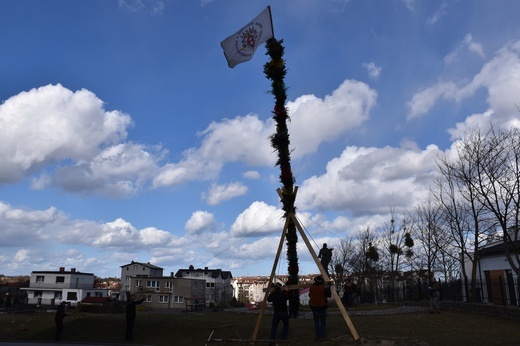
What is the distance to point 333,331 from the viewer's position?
14.4 meters

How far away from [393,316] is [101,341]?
38.5 feet

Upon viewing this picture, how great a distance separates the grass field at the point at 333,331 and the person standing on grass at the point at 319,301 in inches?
14.8

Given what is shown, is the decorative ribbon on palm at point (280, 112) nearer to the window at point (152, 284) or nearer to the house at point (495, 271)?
the house at point (495, 271)

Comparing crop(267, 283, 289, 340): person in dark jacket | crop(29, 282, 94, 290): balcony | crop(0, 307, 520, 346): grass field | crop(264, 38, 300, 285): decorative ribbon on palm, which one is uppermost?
crop(264, 38, 300, 285): decorative ribbon on palm

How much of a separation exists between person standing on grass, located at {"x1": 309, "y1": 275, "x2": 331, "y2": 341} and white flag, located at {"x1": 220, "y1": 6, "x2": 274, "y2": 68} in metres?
8.00

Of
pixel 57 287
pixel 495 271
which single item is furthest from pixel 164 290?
pixel 495 271

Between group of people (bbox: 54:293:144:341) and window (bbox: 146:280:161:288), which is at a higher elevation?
window (bbox: 146:280:161:288)

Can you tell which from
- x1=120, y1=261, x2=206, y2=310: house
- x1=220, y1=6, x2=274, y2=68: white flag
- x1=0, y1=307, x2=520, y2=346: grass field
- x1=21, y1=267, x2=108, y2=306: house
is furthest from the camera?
x1=21, y1=267, x2=108, y2=306: house

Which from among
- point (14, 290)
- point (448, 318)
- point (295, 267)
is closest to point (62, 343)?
point (295, 267)

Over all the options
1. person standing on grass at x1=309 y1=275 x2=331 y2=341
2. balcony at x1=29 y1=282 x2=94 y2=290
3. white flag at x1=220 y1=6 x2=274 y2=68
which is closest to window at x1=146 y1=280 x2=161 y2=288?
balcony at x1=29 y1=282 x2=94 y2=290

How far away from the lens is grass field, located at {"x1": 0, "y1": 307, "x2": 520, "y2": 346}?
1312 centimetres

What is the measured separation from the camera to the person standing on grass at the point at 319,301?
43.1 feet

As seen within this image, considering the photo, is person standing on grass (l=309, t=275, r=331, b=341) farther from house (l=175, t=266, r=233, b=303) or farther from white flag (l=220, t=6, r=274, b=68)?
house (l=175, t=266, r=233, b=303)

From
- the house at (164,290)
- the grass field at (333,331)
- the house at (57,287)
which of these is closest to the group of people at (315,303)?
the grass field at (333,331)
